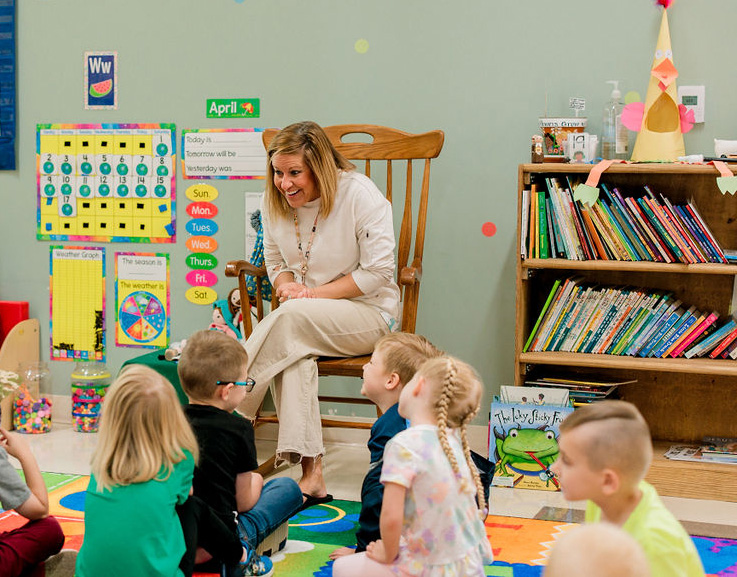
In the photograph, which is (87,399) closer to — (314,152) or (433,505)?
(314,152)

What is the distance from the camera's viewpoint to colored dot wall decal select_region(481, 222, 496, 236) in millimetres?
3080

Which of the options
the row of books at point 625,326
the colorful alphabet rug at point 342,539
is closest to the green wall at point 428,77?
the row of books at point 625,326

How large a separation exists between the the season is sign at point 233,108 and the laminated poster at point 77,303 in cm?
75

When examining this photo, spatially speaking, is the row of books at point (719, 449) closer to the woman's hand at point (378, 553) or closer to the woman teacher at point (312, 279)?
the woman teacher at point (312, 279)

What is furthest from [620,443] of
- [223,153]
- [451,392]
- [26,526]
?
[223,153]

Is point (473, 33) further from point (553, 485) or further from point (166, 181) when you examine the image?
point (553, 485)

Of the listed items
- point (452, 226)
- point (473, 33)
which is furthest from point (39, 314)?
point (473, 33)

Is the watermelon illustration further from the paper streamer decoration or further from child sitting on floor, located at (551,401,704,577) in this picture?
child sitting on floor, located at (551,401,704,577)

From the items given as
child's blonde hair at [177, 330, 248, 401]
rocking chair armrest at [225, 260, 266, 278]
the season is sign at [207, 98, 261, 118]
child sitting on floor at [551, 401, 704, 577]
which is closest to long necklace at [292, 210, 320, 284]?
rocking chair armrest at [225, 260, 266, 278]

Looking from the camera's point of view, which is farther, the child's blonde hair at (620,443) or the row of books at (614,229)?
the row of books at (614,229)

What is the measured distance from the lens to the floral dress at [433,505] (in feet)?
5.07

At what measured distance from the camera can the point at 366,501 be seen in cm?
193

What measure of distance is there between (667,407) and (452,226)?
986mm

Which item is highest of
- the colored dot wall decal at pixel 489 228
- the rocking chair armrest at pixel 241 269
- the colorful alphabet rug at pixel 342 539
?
the colored dot wall decal at pixel 489 228
